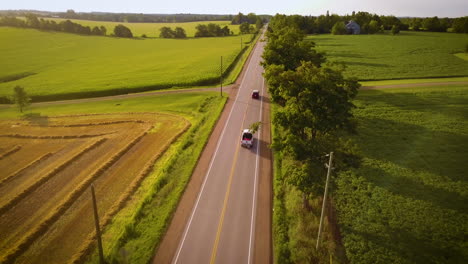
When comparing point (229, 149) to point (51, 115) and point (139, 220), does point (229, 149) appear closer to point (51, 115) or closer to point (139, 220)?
point (139, 220)

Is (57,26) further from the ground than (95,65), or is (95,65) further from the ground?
(57,26)

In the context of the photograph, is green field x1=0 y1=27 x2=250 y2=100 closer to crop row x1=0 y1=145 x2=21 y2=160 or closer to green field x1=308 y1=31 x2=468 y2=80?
crop row x1=0 y1=145 x2=21 y2=160

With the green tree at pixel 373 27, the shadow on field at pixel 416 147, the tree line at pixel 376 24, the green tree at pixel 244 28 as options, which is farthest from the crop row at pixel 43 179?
the green tree at pixel 373 27

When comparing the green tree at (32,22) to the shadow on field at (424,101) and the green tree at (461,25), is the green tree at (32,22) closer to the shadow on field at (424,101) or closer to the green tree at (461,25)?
the shadow on field at (424,101)

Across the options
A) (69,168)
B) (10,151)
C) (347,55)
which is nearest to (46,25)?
(10,151)

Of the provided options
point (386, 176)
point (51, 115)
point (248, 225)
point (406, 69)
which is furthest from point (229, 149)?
point (406, 69)

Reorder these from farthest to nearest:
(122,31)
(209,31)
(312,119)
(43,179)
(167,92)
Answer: (209,31), (122,31), (167,92), (43,179), (312,119)

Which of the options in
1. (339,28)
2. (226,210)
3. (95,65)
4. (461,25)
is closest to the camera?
(226,210)

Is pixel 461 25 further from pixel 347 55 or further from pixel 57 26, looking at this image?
pixel 57 26
